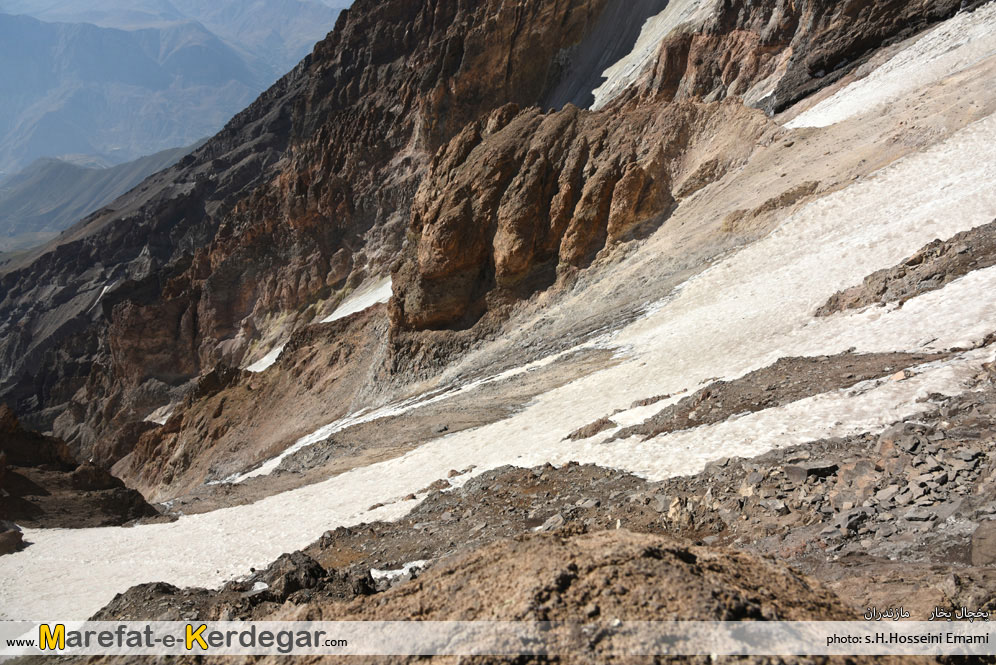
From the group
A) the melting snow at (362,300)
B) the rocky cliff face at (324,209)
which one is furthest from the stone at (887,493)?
the rocky cliff face at (324,209)

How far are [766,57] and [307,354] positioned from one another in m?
30.4

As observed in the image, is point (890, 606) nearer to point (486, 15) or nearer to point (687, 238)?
point (687, 238)

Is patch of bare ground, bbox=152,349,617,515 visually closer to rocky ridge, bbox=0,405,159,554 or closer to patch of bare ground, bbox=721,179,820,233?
rocky ridge, bbox=0,405,159,554

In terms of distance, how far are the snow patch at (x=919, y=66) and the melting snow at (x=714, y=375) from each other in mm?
6613

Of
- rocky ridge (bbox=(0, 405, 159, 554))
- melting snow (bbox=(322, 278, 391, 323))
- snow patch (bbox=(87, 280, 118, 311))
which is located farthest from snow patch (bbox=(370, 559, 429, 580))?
snow patch (bbox=(87, 280, 118, 311))

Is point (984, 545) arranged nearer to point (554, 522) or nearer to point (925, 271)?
point (554, 522)

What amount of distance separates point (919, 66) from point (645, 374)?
1869 centimetres

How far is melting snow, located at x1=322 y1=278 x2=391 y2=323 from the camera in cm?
4394

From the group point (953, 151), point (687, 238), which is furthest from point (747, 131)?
point (953, 151)

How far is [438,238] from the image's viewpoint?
89.8 ft

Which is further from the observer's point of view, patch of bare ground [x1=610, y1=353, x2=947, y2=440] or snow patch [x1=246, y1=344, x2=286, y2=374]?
snow patch [x1=246, y1=344, x2=286, y2=374]

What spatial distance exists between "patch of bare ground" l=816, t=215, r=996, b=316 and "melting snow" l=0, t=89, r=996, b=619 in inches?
15.7

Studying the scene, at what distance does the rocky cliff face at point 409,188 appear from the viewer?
84.6ft

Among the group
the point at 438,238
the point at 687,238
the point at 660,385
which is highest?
the point at 438,238
